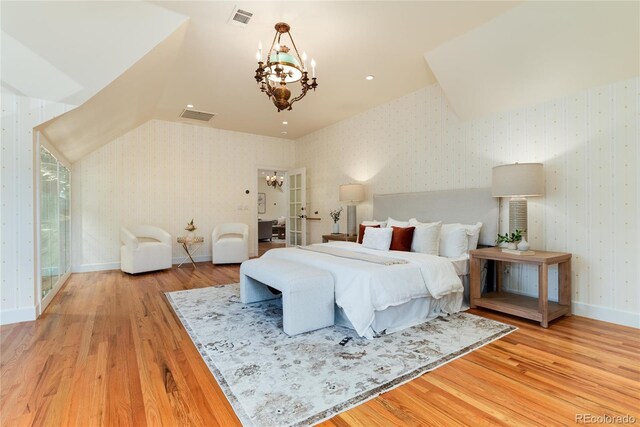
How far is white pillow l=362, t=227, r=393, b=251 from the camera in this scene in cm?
383

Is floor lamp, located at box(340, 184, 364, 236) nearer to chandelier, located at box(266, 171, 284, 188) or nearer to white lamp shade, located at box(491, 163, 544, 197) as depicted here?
white lamp shade, located at box(491, 163, 544, 197)

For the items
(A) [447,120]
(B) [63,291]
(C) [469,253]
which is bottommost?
(B) [63,291]

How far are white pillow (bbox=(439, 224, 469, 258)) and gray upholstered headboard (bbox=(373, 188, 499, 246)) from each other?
0.96 ft

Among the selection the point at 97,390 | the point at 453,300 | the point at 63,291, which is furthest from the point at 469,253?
the point at 63,291

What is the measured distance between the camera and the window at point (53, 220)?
340cm

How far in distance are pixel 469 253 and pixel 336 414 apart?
2382mm

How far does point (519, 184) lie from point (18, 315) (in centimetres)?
494

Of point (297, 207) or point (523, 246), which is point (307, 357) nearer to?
point (523, 246)

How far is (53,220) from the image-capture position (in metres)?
3.97

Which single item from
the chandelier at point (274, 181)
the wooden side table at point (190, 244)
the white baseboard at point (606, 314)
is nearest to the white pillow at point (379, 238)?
the white baseboard at point (606, 314)

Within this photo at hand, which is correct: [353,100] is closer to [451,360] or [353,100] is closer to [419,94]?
[419,94]

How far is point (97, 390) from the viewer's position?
1.83 metres

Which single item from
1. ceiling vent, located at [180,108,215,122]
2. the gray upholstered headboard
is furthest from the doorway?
the gray upholstered headboard

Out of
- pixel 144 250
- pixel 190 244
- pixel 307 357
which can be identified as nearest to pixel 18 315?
pixel 144 250
